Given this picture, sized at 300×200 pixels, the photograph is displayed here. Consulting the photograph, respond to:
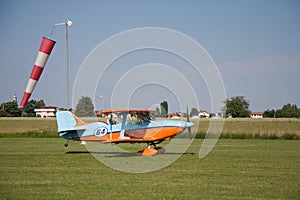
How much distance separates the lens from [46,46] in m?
20.0

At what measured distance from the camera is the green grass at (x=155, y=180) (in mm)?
9328

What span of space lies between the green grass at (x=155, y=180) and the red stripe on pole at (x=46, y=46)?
5.86 m

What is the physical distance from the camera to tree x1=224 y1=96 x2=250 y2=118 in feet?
325

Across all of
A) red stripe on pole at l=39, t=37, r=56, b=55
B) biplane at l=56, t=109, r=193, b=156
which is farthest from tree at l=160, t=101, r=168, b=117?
red stripe on pole at l=39, t=37, r=56, b=55

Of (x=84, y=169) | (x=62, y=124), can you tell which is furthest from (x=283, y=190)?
(x=62, y=124)

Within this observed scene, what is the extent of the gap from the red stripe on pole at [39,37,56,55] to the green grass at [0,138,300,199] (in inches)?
231

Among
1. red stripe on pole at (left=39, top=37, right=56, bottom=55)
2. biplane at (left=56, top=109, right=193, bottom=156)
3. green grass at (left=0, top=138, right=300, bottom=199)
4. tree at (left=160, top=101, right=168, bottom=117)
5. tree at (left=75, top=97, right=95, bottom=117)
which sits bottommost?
green grass at (left=0, top=138, right=300, bottom=199)

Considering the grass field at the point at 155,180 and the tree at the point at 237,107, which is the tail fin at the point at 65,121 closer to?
the grass field at the point at 155,180

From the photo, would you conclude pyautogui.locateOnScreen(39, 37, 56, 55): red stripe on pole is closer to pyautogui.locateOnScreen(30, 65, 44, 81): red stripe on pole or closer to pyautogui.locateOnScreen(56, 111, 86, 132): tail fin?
pyautogui.locateOnScreen(30, 65, 44, 81): red stripe on pole

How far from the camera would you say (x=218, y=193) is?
31.0 feet

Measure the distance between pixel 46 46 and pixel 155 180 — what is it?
Result: 35.8 feet

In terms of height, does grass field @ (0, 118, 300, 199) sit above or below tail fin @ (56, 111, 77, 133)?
below

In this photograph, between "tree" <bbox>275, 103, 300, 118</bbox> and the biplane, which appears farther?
"tree" <bbox>275, 103, 300, 118</bbox>

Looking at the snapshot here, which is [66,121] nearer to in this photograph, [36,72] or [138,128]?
[36,72]
